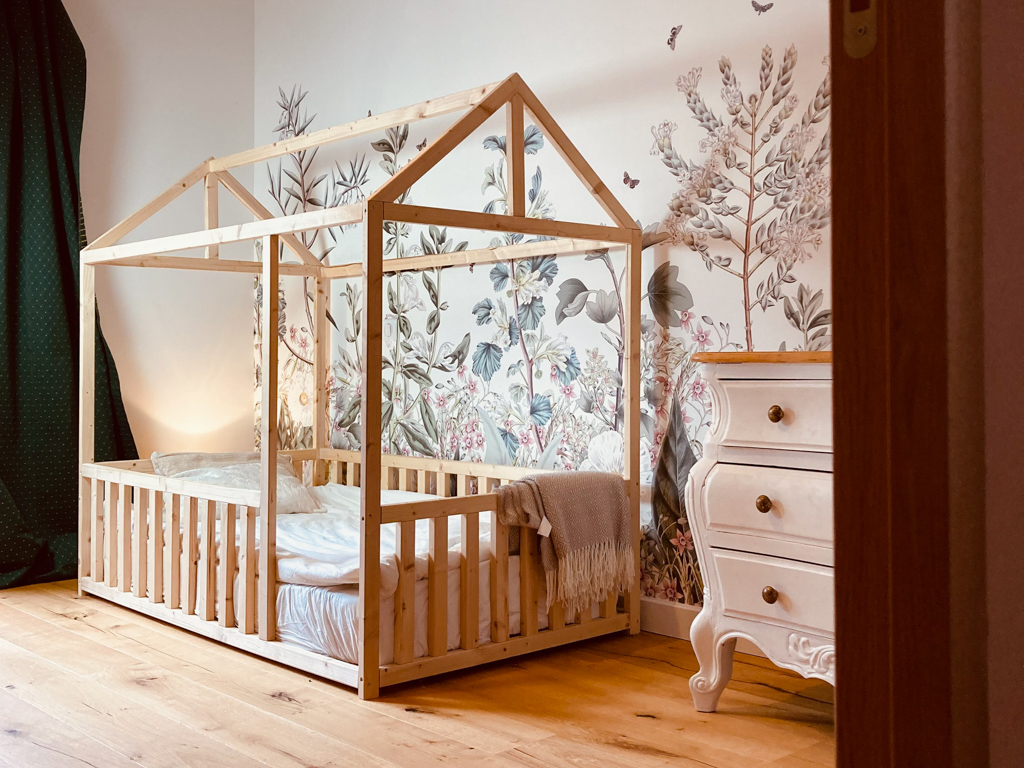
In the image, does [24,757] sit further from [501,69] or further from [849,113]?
[501,69]

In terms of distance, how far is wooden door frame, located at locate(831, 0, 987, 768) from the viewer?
0.66 metres

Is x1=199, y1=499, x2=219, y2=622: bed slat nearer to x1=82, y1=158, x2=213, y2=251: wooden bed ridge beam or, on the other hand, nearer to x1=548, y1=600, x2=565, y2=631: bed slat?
x1=548, y1=600, x2=565, y2=631: bed slat

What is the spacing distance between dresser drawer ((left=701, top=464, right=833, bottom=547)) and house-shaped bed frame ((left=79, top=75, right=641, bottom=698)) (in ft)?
2.48

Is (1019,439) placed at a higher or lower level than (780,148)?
lower

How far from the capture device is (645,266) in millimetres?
3307

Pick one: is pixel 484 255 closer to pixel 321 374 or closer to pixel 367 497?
pixel 321 374

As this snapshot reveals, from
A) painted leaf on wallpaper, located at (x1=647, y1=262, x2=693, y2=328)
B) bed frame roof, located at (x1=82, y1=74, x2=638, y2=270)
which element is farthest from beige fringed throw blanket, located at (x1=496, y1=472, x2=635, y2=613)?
bed frame roof, located at (x1=82, y1=74, x2=638, y2=270)

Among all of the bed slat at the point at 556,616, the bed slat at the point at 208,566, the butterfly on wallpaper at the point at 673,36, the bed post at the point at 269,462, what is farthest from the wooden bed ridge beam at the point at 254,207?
the bed slat at the point at 556,616

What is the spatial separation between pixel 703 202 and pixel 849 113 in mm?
2494

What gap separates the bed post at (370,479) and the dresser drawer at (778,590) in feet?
2.89

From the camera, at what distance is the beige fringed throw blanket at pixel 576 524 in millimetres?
2906

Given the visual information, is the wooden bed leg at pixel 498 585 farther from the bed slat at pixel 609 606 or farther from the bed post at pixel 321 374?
the bed post at pixel 321 374

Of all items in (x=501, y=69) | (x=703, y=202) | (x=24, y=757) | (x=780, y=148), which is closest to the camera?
(x=24, y=757)

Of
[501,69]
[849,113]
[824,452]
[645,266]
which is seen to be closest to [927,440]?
[849,113]
